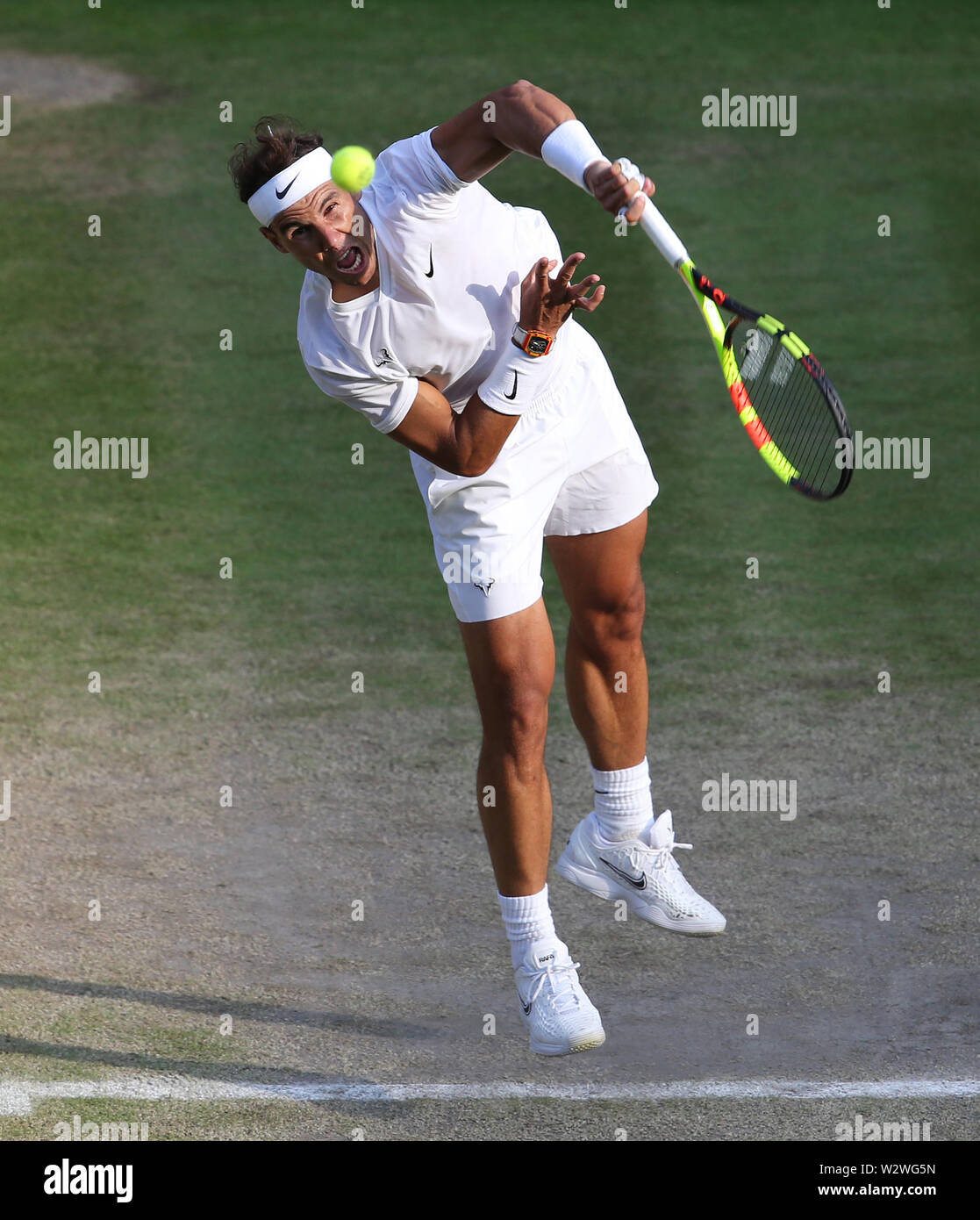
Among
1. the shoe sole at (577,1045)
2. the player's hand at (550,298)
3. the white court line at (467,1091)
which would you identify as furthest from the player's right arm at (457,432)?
the white court line at (467,1091)

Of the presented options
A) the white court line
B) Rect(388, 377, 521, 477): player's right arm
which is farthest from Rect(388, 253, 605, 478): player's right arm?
the white court line

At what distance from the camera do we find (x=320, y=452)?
378 inches

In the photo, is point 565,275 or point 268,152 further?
point 268,152

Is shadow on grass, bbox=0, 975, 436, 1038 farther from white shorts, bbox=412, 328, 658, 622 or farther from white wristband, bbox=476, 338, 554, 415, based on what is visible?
white wristband, bbox=476, 338, 554, 415

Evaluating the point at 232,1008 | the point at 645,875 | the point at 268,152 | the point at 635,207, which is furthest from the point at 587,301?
the point at 232,1008

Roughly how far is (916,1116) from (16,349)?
8057 mm

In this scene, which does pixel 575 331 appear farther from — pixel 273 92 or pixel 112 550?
pixel 273 92

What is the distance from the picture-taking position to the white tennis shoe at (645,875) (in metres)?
5.34

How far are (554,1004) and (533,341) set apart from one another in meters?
1.85

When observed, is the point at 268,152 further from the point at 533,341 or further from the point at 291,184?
the point at 533,341

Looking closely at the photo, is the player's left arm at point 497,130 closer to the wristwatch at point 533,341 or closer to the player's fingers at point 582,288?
the player's fingers at point 582,288

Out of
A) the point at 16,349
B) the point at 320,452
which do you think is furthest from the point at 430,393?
the point at 16,349

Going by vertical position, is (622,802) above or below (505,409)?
below

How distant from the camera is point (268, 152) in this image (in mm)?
4555
